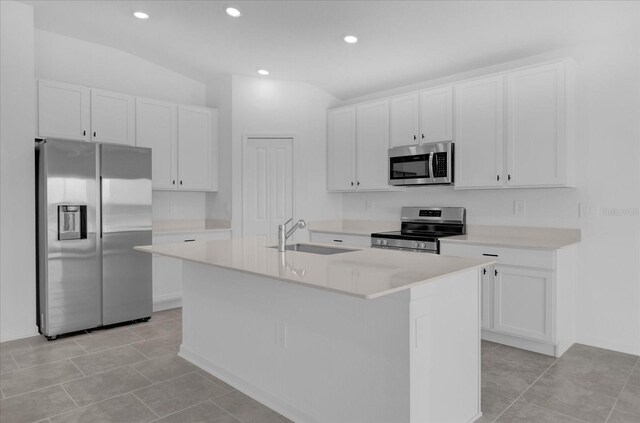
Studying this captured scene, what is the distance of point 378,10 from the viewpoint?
331 cm

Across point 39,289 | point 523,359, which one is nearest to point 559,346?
point 523,359

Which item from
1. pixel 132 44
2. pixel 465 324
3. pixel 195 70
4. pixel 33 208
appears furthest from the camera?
pixel 195 70

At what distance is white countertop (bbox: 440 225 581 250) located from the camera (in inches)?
136

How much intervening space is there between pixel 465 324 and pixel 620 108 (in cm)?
253

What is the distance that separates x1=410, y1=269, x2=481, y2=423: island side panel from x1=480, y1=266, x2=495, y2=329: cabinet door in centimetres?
135

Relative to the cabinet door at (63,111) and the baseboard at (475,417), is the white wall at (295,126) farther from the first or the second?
the baseboard at (475,417)

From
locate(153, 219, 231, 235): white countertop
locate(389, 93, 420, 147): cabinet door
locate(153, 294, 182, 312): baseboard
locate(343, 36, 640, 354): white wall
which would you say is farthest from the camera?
locate(153, 219, 231, 235): white countertop

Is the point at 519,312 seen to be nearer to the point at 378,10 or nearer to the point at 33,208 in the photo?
the point at 378,10

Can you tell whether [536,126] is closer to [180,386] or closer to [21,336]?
[180,386]

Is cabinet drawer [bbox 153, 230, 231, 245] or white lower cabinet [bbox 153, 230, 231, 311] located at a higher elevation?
cabinet drawer [bbox 153, 230, 231, 245]

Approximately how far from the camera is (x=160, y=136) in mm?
4715

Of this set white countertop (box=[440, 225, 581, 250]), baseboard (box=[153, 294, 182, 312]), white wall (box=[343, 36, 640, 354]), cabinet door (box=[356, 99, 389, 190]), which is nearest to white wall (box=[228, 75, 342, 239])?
cabinet door (box=[356, 99, 389, 190])

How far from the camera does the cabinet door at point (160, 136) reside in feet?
15.0

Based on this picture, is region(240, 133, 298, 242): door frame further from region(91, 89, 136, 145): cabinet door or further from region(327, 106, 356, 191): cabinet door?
region(91, 89, 136, 145): cabinet door
